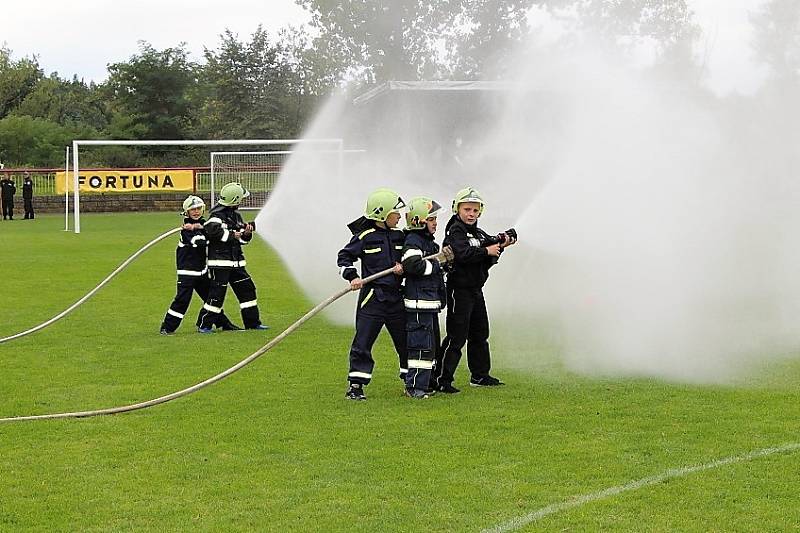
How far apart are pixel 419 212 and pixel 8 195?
35.5 metres

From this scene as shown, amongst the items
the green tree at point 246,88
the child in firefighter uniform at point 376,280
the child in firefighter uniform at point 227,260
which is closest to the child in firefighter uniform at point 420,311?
the child in firefighter uniform at point 376,280

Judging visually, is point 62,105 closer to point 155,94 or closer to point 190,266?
point 155,94

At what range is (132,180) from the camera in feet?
146

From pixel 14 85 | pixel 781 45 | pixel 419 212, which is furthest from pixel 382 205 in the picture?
pixel 14 85

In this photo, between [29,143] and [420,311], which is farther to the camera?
[29,143]

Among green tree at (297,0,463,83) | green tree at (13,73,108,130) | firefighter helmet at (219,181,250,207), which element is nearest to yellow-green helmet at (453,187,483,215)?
firefighter helmet at (219,181,250,207)

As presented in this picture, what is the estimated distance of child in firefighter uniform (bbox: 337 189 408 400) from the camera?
31.2ft

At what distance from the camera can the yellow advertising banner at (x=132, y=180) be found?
43.7 m

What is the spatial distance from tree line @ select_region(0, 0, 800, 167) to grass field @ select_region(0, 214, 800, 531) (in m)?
28.5

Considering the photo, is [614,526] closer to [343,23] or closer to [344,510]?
[344,510]

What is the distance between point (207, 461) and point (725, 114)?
45.7 feet

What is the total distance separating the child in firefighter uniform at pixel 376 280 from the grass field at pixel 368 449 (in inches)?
14.9

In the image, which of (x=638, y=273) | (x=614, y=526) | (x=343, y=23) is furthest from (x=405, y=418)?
(x=343, y=23)

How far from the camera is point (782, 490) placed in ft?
21.5
